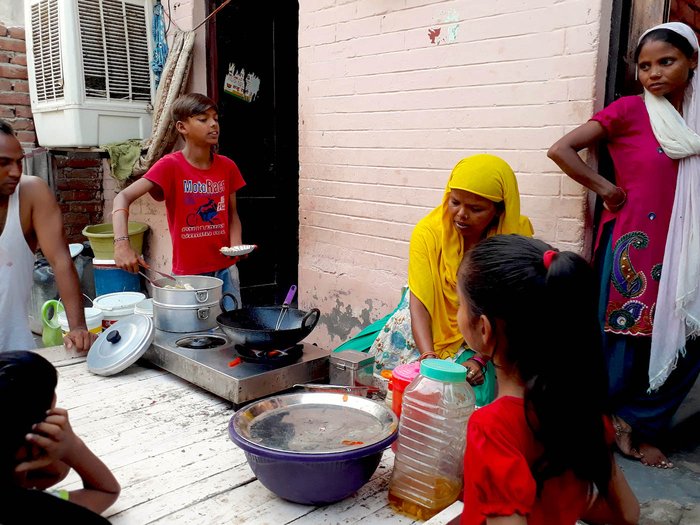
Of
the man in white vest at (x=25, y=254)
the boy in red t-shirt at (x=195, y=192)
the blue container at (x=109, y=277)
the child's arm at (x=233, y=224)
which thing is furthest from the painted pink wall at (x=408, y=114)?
the man in white vest at (x=25, y=254)

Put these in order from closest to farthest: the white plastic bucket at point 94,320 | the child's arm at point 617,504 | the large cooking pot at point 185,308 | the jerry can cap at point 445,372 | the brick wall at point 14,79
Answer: the child's arm at point 617,504 → the jerry can cap at point 445,372 → the large cooking pot at point 185,308 → the white plastic bucket at point 94,320 → the brick wall at point 14,79

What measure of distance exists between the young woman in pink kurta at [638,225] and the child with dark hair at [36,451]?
2.17m

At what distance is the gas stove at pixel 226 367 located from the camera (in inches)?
74.8

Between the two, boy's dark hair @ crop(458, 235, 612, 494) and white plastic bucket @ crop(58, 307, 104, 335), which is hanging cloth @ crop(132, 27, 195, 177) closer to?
white plastic bucket @ crop(58, 307, 104, 335)

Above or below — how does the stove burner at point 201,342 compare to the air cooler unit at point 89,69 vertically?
below

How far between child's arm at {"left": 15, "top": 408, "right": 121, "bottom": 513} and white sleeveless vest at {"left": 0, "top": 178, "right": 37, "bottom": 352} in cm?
125

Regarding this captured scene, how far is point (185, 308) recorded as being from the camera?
2336 millimetres

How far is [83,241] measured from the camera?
5543 mm

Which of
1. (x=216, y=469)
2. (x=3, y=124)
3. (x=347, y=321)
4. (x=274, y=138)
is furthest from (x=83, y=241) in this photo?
(x=216, y=469)

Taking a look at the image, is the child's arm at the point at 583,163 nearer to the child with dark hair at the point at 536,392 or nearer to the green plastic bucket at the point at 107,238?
the child with dark hair at the point at 536,392

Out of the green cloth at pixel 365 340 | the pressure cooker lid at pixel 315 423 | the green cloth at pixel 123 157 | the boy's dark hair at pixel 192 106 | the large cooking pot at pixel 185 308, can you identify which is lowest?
the green cloth at pixel 365 340

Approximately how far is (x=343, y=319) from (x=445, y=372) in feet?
8.51

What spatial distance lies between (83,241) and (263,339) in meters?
4.24

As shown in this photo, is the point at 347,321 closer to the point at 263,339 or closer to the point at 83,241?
the point at 263,339
